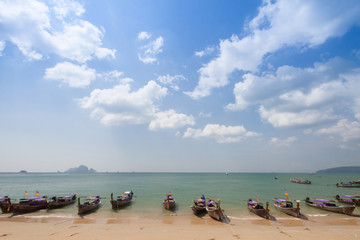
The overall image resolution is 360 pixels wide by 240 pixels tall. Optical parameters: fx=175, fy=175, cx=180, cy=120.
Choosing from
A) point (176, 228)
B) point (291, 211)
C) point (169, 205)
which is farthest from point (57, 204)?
point (291, 211)

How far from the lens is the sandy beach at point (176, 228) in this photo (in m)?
19.1

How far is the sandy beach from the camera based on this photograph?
19.1m

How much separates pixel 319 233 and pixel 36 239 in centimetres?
3108

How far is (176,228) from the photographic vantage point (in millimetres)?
21750

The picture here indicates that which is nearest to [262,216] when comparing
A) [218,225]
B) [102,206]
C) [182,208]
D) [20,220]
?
[218,225]

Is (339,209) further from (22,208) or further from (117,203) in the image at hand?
(22,208)

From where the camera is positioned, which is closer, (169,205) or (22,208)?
(22,208)

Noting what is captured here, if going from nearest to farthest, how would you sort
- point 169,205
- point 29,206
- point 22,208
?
point 22,208
point 29,206
point 169,205

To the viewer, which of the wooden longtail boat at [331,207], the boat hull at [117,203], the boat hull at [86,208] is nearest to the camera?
the wooden longtail boat at [331,207]

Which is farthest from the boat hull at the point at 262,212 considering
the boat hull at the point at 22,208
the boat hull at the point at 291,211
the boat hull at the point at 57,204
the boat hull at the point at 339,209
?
the boat hull at the point at 22,208

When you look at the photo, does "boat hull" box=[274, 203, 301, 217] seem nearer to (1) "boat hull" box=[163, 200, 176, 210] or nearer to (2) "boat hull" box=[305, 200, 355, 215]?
(2) "boat hull" box=[305, 200, 355, 215]

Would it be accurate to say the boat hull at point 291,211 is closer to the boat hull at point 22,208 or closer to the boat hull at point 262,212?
the boat hull at point 262,212

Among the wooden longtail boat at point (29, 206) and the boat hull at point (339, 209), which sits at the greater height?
the wooden longtail boat at point (29, 206)

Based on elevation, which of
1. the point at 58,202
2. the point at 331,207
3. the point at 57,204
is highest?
the point at 58,202
